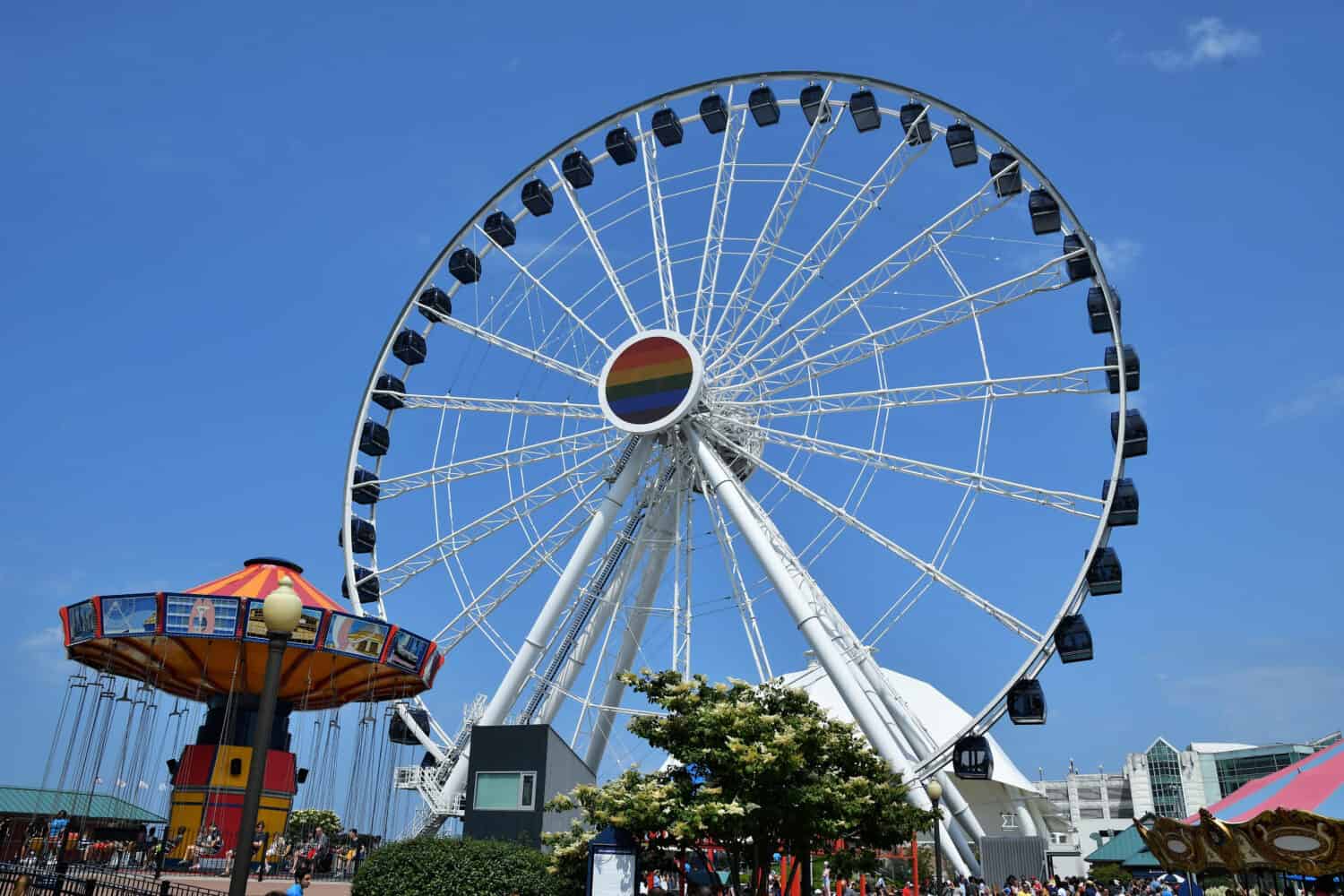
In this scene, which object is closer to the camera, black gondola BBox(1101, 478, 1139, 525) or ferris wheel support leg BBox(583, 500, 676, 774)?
black gondola BBox(1101, 478, 1139, 525)

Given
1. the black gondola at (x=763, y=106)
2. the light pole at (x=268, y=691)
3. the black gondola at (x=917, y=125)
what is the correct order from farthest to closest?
the black gondola at (x=763, y=106), the black gondola at (x=917, y=125), the light pole at (x=268, y=691)

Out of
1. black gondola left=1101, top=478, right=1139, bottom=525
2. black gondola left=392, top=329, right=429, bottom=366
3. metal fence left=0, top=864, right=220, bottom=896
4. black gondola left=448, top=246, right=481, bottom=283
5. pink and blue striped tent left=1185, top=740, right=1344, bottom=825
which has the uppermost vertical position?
black gondola left=448, top=246, right=481, bottom=283

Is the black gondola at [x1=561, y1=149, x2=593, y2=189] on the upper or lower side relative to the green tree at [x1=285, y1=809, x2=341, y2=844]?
upper

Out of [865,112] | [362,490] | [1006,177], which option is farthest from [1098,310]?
[362,490]

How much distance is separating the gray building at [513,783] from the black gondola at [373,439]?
9.86 meters

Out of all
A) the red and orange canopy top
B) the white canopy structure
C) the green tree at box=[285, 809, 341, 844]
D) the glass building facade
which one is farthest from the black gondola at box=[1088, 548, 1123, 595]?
the glass building facade

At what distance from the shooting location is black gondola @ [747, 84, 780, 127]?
28.7 m

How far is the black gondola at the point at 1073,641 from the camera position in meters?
22.8

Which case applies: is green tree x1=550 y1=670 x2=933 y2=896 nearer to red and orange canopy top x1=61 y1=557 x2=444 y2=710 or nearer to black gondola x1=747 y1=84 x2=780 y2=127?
red and orange canopy top x1=61 y1=557 x2=444 y2=710

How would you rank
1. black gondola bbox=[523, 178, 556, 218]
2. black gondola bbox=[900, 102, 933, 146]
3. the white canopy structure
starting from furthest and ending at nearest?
the white canopy structure
black gondola bbox=[523, 178, 556, 218]
black gondola bbox=[900, 102, 933, 146]

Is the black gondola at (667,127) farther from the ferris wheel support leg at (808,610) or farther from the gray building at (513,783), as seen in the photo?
the gray building at (513,783)

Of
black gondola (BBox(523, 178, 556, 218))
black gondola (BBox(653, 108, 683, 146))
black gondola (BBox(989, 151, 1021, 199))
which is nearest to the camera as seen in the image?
black gondola (BBox(989, 151, 1021, 199))

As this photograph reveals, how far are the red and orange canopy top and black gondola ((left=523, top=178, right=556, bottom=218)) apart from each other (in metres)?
12.2

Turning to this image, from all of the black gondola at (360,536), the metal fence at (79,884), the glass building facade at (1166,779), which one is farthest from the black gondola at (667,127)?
the glass building facade at (1166,779)
